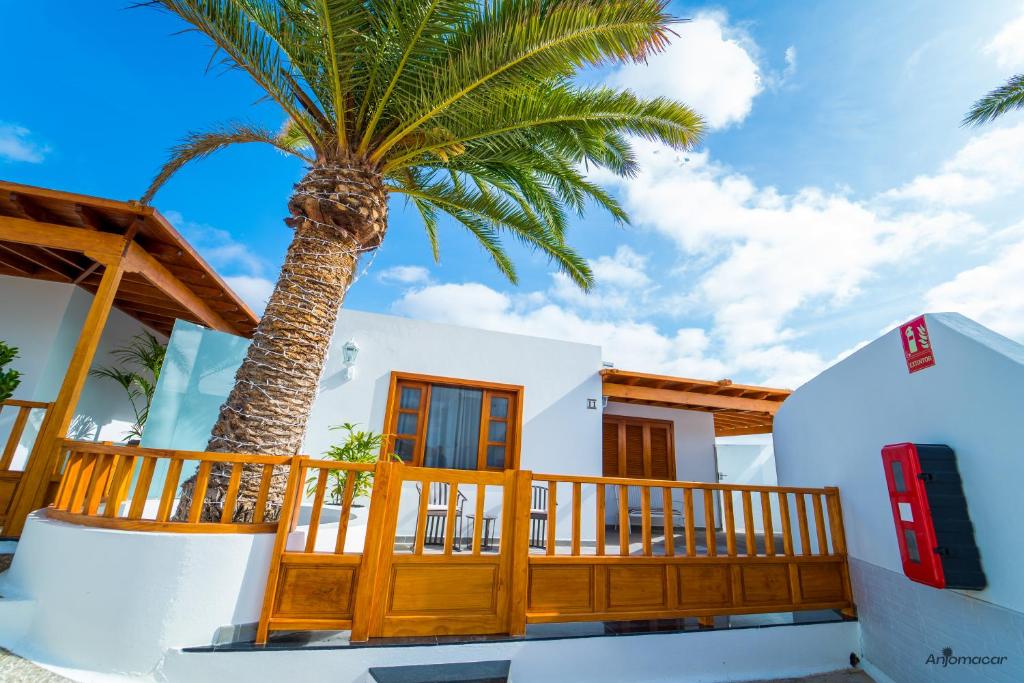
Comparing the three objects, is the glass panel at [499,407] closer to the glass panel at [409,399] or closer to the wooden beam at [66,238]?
the glass panel at [409,399]

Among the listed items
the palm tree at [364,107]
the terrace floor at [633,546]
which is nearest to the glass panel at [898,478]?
the terrace floor at [633,546]

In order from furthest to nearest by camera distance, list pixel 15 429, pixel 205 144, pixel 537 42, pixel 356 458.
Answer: pixel 356 458, pixel 205 144, pixel 15 429, pixel 537 42

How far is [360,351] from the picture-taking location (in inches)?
227

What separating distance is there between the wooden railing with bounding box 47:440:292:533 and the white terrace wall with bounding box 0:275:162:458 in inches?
132

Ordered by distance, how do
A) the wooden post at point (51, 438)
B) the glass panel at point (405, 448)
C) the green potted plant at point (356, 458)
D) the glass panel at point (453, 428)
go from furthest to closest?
the glass panel at point (453, 428) < the glass panel at point (405, 448) < the green potted plant at point (356, 458) < the wooden post at point (51, 438)

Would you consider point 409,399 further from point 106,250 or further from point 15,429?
point 15,429

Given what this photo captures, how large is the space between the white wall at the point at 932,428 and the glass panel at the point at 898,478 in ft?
0.92

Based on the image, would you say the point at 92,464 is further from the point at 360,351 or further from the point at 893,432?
the point at 893,432

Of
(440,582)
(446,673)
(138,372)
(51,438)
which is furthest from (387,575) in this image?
(138,372)

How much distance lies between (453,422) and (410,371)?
0.97 metres

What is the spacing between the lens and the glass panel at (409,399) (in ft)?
19.3

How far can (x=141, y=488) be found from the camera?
7.97 feet

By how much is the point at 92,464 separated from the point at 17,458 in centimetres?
360

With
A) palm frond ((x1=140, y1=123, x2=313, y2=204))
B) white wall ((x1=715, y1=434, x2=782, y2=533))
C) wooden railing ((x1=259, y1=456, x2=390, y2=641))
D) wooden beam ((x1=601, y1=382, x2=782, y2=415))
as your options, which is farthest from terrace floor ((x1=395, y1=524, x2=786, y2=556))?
white wall ((x1=715, y1=434, x2=782, y2=533))
